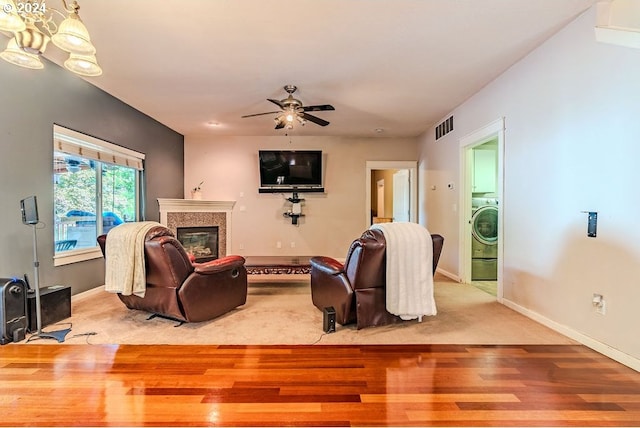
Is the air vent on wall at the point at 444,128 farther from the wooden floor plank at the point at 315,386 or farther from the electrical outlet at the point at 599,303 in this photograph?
the wooden floor plank at the point at 315,386

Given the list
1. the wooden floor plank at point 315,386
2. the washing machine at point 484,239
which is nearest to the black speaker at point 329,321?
the wooden floor plank at point 315,386

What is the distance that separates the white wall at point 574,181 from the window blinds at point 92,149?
5066 mm

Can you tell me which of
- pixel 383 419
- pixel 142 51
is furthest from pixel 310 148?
pixel 383 419

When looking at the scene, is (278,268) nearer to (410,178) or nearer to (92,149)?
(92,149)

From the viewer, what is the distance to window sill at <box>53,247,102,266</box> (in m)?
3.44

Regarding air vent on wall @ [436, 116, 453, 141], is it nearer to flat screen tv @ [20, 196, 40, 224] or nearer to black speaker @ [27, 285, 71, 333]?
flat screen tv @ [20, 196, 40, 224]

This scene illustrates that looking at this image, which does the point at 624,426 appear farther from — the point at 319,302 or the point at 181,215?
the point at 181,215

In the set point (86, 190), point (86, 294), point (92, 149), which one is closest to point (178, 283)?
point (86, 294)

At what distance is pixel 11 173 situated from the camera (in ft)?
9.53

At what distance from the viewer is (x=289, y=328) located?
9.25 ft

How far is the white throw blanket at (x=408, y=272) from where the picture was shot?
2672mm

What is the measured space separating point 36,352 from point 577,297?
434 cm

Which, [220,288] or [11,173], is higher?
[11,173]

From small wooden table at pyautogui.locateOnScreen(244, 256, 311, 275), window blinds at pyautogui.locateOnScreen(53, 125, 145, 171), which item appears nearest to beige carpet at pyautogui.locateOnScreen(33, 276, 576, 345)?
small wooden table at pyautogui.locateOnScreen(244, 256, 311, 275)
